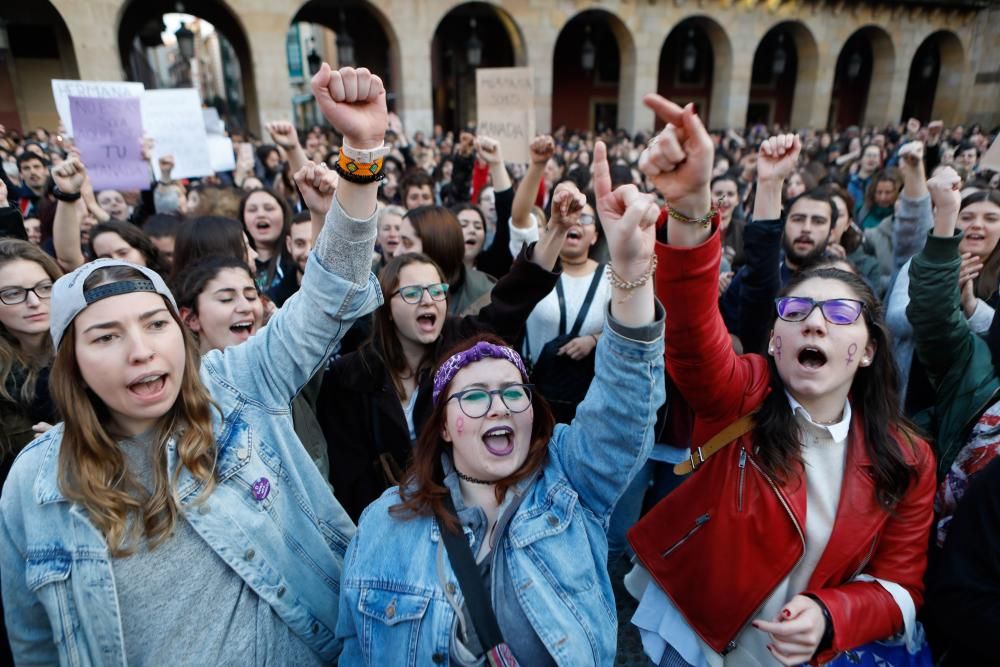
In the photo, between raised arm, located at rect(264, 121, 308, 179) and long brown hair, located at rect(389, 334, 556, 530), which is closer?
long brown hair, located at rect(389, 334, 556, 530)

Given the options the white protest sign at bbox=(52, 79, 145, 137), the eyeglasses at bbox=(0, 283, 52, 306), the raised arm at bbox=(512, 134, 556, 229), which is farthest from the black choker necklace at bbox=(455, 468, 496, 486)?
the white protest sign at bbox=(52, 79, 145, 137)

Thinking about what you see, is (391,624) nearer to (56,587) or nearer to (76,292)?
(56,587)

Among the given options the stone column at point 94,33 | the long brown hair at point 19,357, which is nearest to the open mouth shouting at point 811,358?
the long brown hair at point 19,357

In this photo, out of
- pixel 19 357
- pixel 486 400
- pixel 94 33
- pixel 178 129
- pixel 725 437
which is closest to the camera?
pixel 486 400

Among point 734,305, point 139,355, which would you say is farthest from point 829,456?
point 139,355

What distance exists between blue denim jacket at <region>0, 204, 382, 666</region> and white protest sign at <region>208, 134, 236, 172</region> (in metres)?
7.00

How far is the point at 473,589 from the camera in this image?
1.43 metres

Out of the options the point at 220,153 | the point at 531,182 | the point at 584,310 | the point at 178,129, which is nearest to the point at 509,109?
the point at 531,182

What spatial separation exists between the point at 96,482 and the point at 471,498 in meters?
0.92

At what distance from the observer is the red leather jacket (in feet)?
4.85

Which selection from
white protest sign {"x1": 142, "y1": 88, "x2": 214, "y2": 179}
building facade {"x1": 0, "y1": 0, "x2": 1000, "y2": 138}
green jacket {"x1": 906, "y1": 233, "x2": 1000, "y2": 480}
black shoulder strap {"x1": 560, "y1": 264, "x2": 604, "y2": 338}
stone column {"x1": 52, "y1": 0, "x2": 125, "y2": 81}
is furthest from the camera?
building facade {"x1": 0, "y1": 0, "x2": 1000, "y2": 138}

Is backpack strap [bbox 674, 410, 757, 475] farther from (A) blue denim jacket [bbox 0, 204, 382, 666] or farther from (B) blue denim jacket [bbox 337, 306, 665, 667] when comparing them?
(A) blue denim jacket [bbox 0, 204, 382, 666]

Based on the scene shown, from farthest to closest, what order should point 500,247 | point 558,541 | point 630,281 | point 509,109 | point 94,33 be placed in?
point 94,33 → point 509,109 → point 500,247 → point 558,541 → point 630,281

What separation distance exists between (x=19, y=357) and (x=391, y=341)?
1.43 meters
